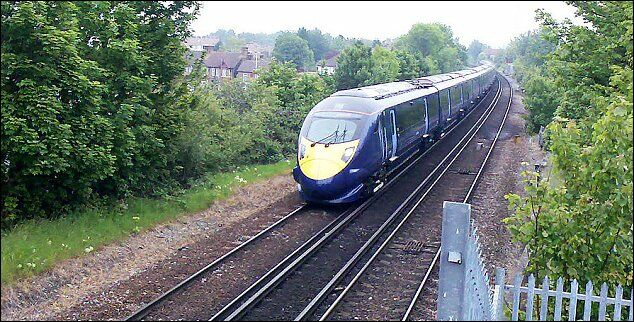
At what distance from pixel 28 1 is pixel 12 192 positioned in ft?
11.0

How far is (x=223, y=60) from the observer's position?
6594cm

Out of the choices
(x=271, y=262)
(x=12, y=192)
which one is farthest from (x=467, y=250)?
(x=12, y=192)

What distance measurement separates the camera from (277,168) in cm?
1980

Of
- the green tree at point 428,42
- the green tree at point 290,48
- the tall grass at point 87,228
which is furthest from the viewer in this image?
→ the green tree at point 428,42

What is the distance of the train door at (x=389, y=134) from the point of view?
15984 mm

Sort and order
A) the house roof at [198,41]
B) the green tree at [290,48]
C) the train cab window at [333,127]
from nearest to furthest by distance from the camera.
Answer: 1. the train cab window at [333,127]
2. the house roof at [198,41]
3. the green tree at [290,48]

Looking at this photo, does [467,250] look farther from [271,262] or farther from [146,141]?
[146,141]

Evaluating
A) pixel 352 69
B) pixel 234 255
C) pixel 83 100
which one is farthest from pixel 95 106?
pixel 352 69

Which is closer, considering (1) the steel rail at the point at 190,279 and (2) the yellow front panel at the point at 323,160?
(1) the steel rail at the point at 190,279

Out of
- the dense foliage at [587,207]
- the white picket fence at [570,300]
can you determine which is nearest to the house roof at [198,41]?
the dense foliage at [587,207]

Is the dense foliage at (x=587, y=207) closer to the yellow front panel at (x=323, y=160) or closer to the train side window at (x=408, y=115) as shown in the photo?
the yellow front panel at (x=323, y=160)

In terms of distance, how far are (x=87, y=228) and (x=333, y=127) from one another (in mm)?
6311

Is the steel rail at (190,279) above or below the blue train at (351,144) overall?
below

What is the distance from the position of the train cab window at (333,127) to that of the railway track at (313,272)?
74.5 inches
